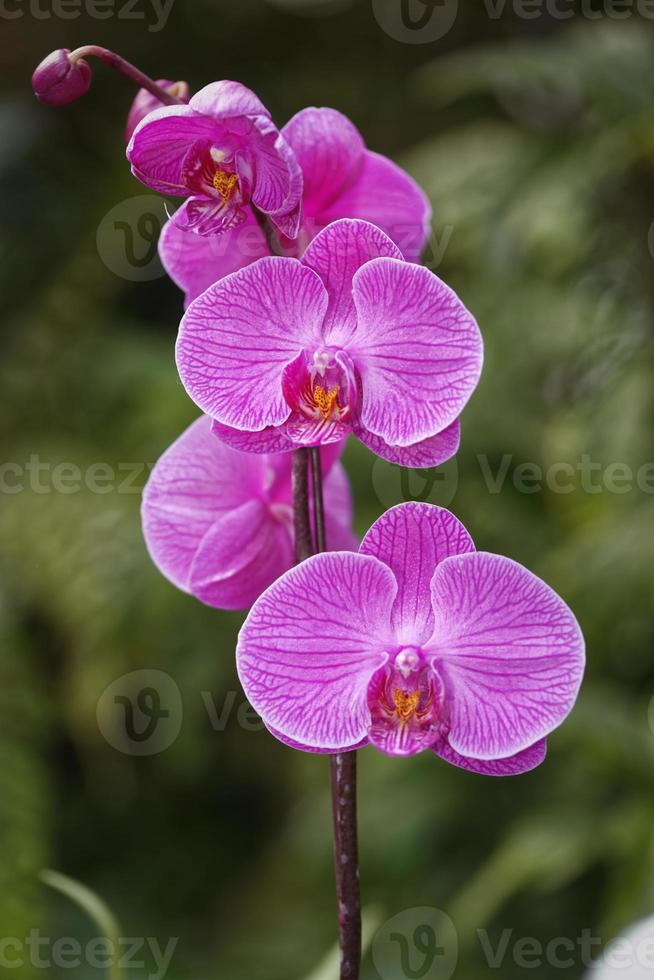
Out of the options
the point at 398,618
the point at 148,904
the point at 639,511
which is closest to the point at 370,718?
the point at 398,618

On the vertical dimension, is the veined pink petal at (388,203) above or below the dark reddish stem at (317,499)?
above
